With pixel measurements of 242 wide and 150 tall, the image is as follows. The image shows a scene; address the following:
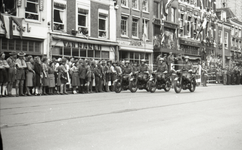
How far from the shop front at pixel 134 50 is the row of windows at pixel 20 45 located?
380 inches

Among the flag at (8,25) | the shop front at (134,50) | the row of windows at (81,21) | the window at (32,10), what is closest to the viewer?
the flag at (8,25)

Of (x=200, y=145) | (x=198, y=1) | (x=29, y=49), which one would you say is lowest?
(x=200, y=145)

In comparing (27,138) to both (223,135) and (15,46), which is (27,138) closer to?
(223,135)

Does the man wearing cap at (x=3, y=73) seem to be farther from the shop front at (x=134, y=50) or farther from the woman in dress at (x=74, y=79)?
the shop front at (x=134, y=50)

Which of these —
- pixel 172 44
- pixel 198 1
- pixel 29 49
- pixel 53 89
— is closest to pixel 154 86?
pixel 53 89

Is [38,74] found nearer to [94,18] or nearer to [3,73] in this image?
[3,73]

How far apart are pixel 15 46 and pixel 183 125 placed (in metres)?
17.0

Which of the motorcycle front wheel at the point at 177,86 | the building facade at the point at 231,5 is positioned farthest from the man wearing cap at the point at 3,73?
the building facade at the point at 231,5

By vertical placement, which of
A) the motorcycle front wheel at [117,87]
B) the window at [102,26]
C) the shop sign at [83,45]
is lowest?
the motorcycle front wheel at [117,87]

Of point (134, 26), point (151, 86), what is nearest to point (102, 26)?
point (134, 26)

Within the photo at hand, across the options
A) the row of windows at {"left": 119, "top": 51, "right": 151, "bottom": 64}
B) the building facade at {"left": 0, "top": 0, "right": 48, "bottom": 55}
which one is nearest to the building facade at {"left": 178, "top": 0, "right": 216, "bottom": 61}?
the row of windows at {"left": 119, "top": 51, "right": 151, "bottom": 64}

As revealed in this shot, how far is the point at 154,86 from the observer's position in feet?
65.2

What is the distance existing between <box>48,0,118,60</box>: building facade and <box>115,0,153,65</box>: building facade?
48.1 inches

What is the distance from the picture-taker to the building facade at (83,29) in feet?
86.5
